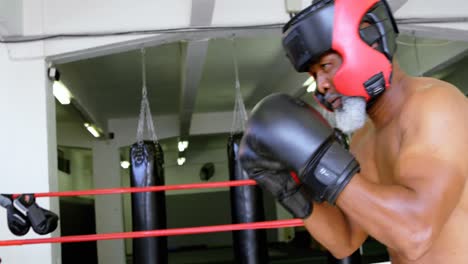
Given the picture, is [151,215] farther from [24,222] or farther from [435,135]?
[435,135]

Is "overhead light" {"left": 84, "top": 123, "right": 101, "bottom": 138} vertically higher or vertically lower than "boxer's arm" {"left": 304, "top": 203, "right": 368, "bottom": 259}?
higher

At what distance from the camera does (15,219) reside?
7.32 feet

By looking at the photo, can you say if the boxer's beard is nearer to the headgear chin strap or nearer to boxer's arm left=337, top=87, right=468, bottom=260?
the headgear chin strap

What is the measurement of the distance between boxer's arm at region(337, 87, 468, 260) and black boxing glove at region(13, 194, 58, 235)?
1605mm

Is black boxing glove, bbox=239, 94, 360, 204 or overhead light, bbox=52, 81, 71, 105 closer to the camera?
black boxing glove, bbox=239, 94, 360, 204

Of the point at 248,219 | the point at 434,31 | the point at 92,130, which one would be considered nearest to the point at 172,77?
the point at 92,130

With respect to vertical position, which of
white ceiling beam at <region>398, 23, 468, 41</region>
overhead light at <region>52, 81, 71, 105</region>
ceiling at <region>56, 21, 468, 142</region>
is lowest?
white ceiling beam at <region>398, 23, 468, 41</region>

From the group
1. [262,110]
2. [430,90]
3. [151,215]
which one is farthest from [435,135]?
[151,215]

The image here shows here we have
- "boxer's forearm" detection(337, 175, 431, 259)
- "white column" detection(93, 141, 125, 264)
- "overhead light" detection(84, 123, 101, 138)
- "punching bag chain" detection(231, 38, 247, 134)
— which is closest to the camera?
"boxer's forearm" detection(337, 175, 431, 259)

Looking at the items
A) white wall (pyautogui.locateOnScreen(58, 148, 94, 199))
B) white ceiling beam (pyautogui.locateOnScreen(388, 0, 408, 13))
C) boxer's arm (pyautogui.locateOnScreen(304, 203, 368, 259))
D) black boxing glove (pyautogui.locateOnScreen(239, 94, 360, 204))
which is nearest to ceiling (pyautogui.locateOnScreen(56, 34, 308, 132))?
white ceiling beam (pyautogui.locateOnScreen(388, 0, 408, 13))

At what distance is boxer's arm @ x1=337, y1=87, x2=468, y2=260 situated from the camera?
99 centimetres

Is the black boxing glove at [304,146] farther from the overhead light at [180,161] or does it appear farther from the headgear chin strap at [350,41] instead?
the overhead light at [180,161]

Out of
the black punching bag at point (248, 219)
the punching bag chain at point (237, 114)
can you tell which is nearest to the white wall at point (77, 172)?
the punching bag chain at point (237, 114)

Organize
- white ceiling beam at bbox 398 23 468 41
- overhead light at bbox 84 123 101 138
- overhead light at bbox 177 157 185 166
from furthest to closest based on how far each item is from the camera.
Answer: overhead light at bbox 177 157 185 166
overhead light at bbox 84 123 101 138
white ceiling beam at bbox 398 23 468 41
